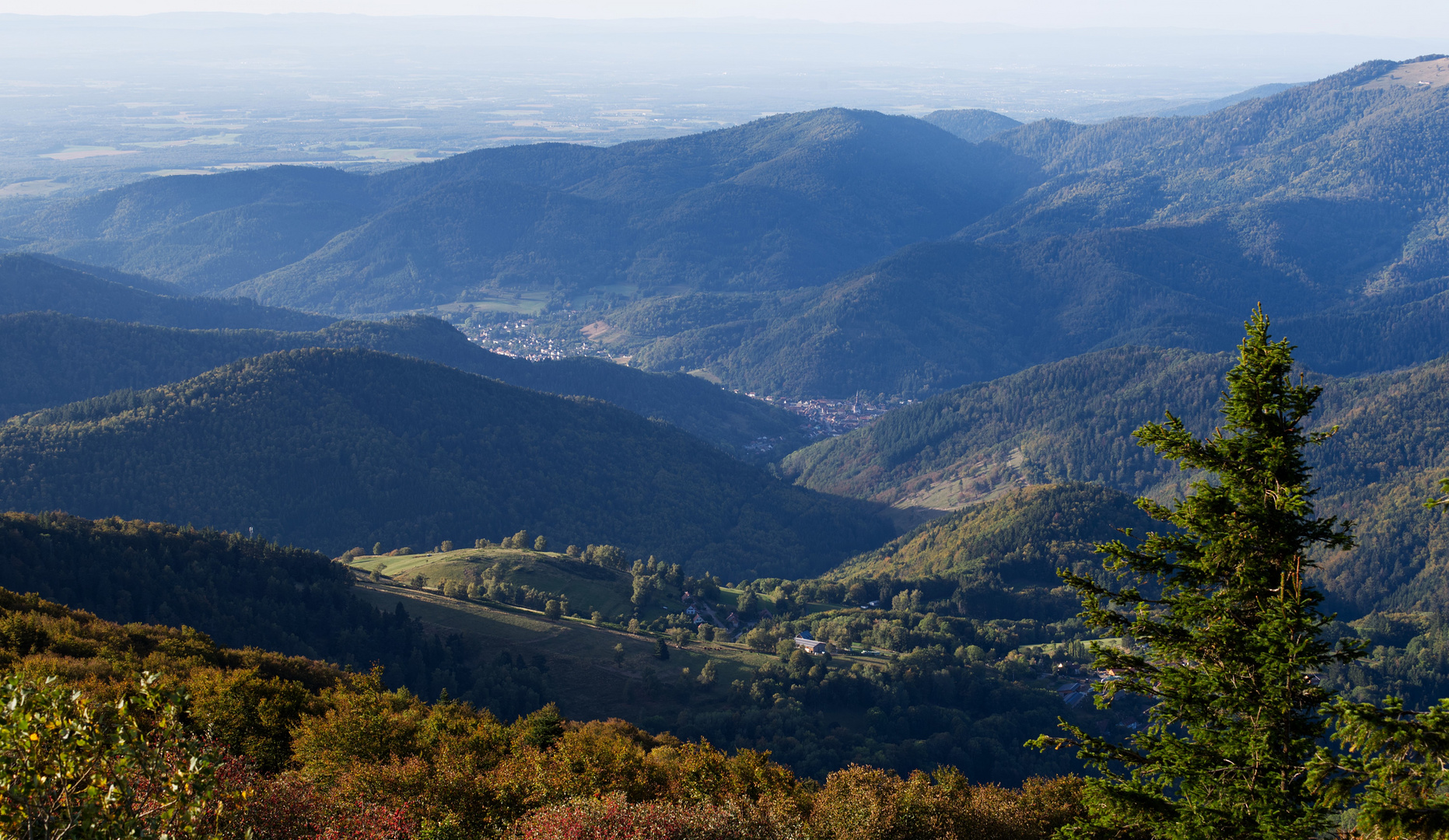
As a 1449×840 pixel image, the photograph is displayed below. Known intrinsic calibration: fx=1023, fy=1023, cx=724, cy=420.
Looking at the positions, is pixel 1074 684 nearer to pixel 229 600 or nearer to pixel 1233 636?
pixel 229 600

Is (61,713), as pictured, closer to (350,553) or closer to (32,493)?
(350,553)

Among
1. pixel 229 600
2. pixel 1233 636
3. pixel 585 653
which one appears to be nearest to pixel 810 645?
pixel 585 653

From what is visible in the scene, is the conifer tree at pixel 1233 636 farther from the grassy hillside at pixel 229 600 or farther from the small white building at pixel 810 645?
the small white building at pixel 810 645

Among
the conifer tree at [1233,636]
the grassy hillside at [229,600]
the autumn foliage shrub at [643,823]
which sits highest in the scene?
the conifer tree at [1233,636]

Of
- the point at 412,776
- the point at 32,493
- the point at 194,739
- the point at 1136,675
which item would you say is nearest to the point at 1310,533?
the point at 1136,675

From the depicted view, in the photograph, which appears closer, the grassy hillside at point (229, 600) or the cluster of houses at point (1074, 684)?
the grassy hillside at point (229, 600)

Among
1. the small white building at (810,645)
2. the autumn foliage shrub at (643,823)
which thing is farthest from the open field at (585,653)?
the autumn foliage shrub at (643,823)

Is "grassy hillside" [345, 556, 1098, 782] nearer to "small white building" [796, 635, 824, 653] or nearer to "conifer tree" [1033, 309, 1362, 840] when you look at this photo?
"small white building" [796, 635, 824, 653]

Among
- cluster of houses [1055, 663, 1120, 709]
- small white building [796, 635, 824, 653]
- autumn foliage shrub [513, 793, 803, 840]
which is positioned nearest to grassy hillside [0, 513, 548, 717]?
small white building [796, 635, 824, 653]
